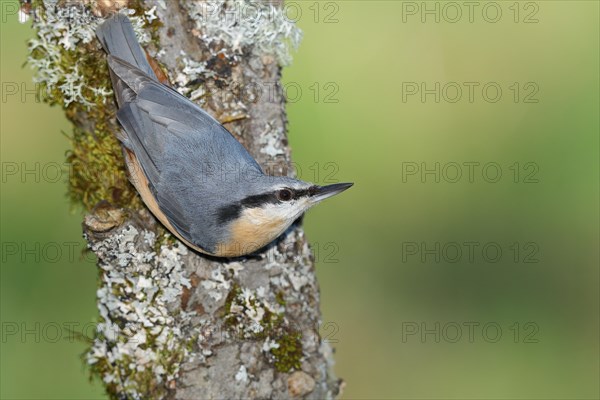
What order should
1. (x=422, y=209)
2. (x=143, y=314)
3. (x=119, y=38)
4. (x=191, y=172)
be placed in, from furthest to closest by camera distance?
(x=422, y=209), (x=191, y=172), (x=119, y=38), (x=143, y=314)

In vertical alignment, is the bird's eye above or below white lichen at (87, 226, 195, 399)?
above

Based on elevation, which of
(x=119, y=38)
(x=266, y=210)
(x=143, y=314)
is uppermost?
(x=119, y=38)

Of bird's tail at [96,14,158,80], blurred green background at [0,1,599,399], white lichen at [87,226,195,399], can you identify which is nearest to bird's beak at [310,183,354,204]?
white lichen at [87,226,195,399]

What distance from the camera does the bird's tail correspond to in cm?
307

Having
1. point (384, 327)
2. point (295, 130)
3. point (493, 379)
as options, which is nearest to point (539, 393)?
point (493, 379)

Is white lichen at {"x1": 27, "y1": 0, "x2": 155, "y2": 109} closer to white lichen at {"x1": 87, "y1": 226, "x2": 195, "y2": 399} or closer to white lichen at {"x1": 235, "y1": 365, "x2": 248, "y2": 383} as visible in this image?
white lichen at {"x1": 87, "y1": 226, "x2": 195, "y2": 399}

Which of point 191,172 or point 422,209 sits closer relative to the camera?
point 191,172

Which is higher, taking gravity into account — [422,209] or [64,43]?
[64,43]

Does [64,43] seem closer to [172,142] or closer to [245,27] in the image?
[172,142]

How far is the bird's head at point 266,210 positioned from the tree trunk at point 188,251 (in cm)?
11

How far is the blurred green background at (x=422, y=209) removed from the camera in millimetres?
4410

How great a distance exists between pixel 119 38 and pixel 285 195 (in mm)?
963

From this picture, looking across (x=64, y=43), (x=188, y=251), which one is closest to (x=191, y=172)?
(x=188, y=251)

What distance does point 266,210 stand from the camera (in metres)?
3.04
